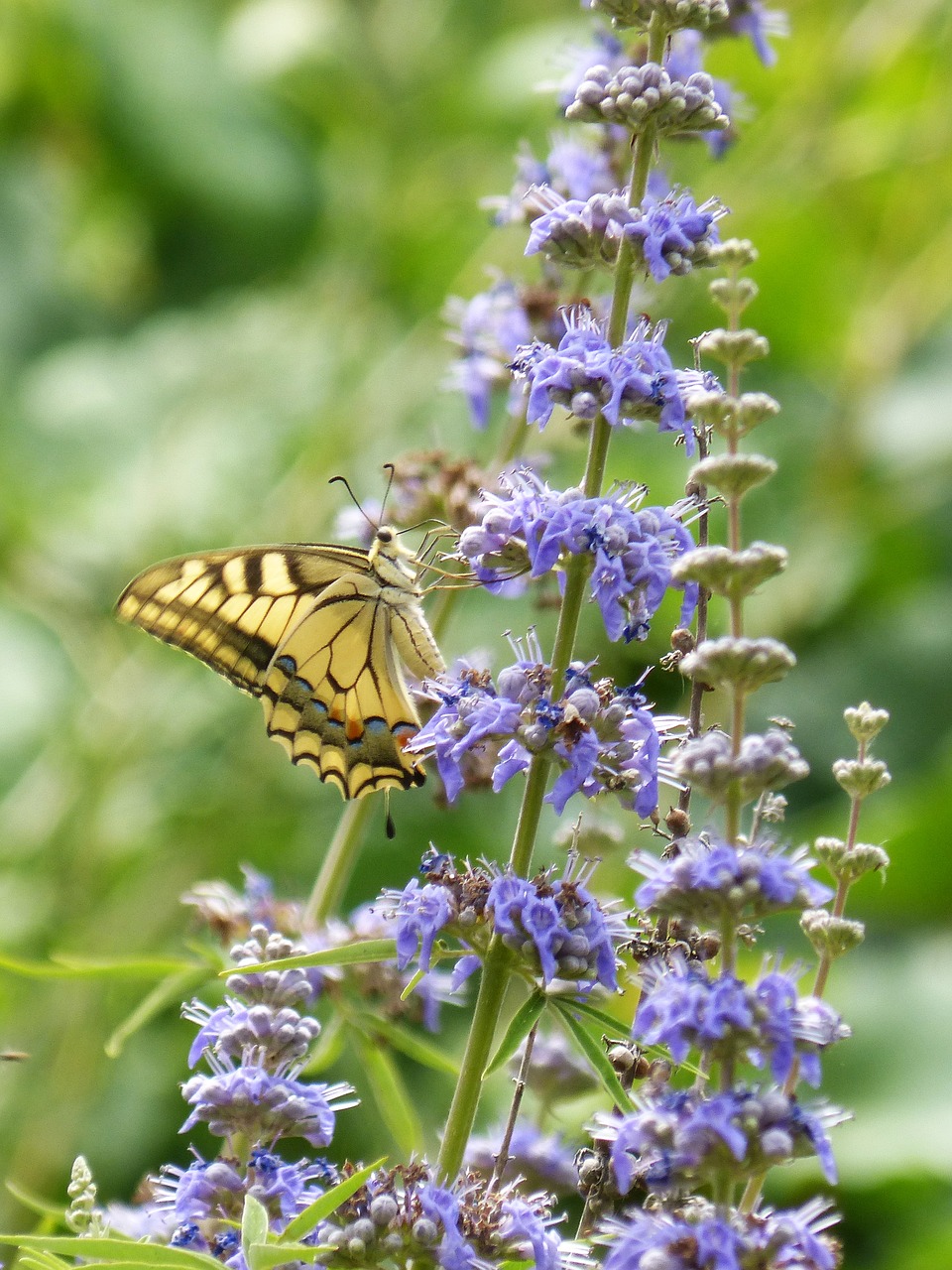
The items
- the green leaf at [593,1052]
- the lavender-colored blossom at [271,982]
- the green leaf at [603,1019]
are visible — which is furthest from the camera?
the lavender-colored blossom at [271,982]

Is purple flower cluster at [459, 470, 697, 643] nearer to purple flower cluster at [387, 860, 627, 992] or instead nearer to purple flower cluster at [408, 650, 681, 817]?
purple flower cluster at [408, 650, 681, 817]

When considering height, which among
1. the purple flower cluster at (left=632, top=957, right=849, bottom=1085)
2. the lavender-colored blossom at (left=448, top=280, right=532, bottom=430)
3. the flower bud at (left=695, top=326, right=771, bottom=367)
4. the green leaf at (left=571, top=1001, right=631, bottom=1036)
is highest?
the lavender-colored blossom at (left=448, top=280, right=532, bottom=430)

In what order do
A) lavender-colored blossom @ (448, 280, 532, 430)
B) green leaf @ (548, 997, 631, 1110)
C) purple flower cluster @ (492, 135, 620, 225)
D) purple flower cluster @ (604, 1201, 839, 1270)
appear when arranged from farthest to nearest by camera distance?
1. lavender-colored blossom @ (448, 280, 532, 430)
2. purple flower cluster @ (492, 135, 620, 225)
3. green leaf @ (548, 997, 631, 1110)
4. purple flower cluster @ (604, 1201, 839, 1270)

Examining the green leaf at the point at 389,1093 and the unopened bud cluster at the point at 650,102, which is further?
the green leaf at the point at 389,1093

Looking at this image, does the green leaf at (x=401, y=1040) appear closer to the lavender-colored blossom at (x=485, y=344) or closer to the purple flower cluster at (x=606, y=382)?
the purple flower cluster at (x=606, y=382)

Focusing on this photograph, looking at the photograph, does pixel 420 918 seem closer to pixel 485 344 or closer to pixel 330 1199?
pixel 330 1199

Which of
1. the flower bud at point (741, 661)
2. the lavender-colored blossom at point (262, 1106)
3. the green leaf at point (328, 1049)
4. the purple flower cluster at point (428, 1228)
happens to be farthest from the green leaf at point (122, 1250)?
the flower bud at point (741, 661)

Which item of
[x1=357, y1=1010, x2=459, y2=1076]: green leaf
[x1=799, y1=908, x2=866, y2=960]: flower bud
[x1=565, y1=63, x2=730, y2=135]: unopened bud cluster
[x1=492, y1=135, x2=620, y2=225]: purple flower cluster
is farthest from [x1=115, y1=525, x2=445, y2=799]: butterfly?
[x1=799, y1=908, x2=866, y2=960]: flower bud
